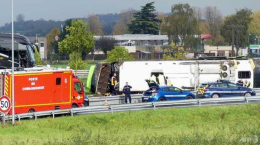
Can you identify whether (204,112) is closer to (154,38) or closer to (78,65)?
(78,65)

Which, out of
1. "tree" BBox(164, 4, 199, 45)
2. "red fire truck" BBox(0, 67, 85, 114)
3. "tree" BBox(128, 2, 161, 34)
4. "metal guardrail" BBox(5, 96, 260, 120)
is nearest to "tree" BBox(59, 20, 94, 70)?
"red fire truck" BBox(0, 67, 85, 114)

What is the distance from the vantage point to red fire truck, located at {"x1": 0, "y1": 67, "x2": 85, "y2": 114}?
31.2m

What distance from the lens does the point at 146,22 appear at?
14325 centimetres

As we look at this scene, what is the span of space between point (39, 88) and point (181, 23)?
61.4 metres

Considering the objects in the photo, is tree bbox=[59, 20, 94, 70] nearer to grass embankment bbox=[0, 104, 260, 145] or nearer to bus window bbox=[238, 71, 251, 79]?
bus window bbox=[238, 71, 251, 79]

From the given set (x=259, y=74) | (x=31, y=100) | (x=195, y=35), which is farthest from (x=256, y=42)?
(x=31, y=100)

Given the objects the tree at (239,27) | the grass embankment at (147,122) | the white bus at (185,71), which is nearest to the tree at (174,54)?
the tree at (239,27)

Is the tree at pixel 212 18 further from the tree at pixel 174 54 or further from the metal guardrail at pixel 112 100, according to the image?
the metal guardrail at pixel 112 100

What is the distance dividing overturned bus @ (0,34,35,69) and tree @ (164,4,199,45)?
54.3m

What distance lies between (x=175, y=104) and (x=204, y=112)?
180cm

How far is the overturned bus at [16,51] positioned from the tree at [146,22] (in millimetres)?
100603

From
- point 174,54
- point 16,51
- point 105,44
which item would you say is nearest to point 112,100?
point 16,51

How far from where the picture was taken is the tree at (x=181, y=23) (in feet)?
300

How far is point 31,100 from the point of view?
31625mm
